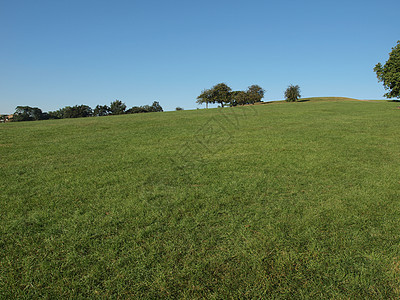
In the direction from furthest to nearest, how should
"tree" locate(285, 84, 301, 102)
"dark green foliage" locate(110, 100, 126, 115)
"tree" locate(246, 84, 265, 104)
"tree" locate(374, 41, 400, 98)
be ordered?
"dark green foliage" locate(110, 100, 126, 115), "tree" locate(246, 84, 265, 104), "tree" locate(285, 84, 301, 102), "tree" locate(374, 41, 400, 98)

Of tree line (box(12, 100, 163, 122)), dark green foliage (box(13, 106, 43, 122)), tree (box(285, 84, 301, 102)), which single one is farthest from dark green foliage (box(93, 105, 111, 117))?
tree (box(285, 84, 301, 102))

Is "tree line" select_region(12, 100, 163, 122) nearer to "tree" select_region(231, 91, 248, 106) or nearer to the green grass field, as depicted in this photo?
"tree" select_region(231, 91, 248, 106)

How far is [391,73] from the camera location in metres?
25.1

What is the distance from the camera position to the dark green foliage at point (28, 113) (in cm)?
7538

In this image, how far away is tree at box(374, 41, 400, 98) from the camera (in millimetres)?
24709

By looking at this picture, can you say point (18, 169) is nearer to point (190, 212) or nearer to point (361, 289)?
point (190, 212)

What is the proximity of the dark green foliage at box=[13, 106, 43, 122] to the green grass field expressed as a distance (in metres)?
88.4

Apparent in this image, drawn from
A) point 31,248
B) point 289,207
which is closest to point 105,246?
point 31,248

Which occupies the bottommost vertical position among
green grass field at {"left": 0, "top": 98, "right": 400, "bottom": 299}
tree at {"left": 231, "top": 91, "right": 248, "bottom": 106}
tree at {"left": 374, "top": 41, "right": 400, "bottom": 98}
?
green grass field at {"left": 0, "top": 98, "right": 400, "bottom": 299}

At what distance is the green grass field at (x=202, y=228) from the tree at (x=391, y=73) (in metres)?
25.7

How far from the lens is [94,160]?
6.88 metres

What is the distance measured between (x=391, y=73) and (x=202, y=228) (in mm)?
32330

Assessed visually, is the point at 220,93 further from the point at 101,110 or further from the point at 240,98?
the point at 101,110

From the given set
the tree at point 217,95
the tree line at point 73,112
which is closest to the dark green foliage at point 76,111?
the tree line at point 73,112
